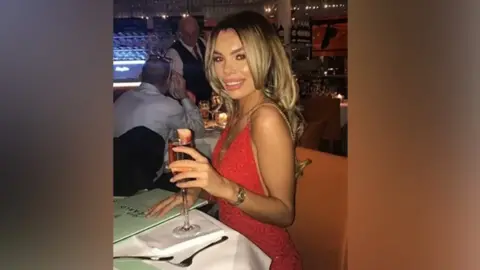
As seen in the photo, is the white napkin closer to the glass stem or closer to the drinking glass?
the glass stem

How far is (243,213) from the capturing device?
3.43 feet

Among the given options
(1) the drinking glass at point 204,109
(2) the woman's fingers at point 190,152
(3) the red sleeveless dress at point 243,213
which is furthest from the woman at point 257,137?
(1) the drinking glass at point 204,109

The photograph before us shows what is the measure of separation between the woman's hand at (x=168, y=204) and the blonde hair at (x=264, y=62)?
24 cm

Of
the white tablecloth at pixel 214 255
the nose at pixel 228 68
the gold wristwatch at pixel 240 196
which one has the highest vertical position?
the nose at pixel 228 68

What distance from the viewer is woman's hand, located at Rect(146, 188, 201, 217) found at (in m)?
1.04

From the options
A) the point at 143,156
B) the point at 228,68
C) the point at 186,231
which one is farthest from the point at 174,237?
the point at 143,156

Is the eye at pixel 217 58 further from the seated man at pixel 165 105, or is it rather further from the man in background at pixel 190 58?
Result: the seated man at pixel 165 105

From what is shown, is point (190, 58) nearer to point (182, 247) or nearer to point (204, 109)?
point (204, 109)

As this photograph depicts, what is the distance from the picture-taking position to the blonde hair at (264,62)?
1.04 m

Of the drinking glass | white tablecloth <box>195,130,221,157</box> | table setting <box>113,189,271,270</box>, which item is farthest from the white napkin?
the drinking glass

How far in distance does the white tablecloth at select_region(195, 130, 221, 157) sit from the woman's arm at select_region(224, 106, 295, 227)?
20cm
